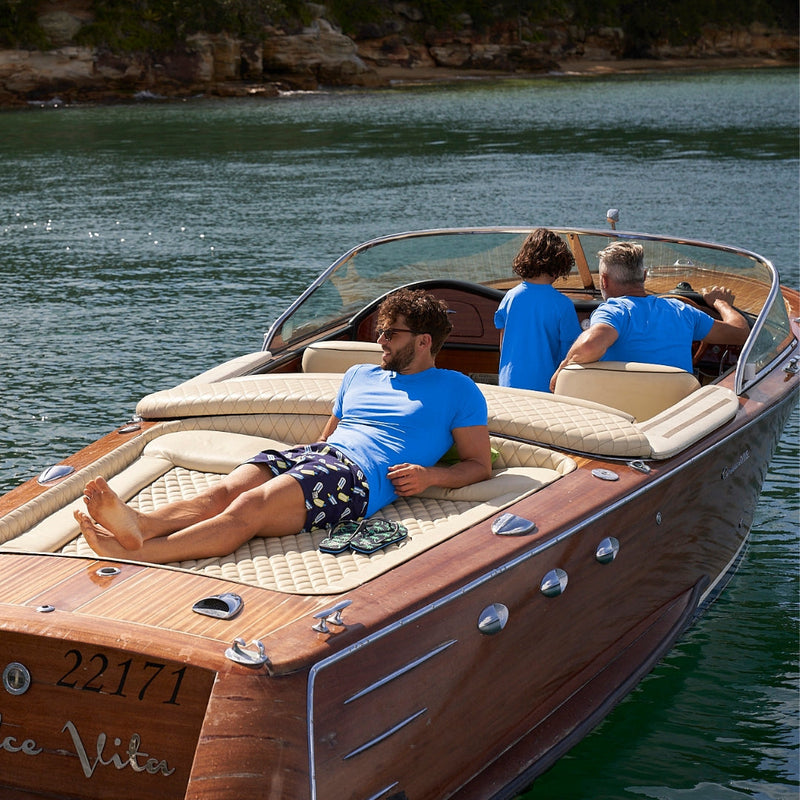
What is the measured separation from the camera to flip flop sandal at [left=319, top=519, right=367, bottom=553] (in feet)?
11.3

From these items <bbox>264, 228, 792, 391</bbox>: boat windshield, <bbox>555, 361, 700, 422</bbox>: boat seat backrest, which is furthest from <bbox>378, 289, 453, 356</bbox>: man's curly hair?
<bbox>264, 228, 792, 391</bbox>: boat windshield

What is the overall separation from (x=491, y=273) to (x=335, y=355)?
62.7 inches

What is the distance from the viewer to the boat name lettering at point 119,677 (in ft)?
9.14

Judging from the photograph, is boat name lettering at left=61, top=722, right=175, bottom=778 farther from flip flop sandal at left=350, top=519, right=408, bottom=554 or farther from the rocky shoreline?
the rocky shoreline

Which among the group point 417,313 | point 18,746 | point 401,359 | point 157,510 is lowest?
point 18,746

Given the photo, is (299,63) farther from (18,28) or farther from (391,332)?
(391,332)

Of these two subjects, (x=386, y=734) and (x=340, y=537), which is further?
(x=340, y=537)

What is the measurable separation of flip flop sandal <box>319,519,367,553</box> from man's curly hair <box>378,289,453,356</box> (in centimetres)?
66

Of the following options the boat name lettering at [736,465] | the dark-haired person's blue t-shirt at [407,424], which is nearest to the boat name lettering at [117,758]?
the dark-haired person's blue t-shirt at [407,424]

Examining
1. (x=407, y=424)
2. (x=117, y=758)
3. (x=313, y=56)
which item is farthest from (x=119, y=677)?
(x=313, y=56)

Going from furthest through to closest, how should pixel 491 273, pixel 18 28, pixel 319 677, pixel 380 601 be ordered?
pixel 18 28 → pixel 491 273 → pixel 380 601 → pixel 319 677

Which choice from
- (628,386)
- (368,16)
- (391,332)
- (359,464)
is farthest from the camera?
(368,16)

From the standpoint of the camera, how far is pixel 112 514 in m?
A: 3.15

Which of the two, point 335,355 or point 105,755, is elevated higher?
point 335,355
